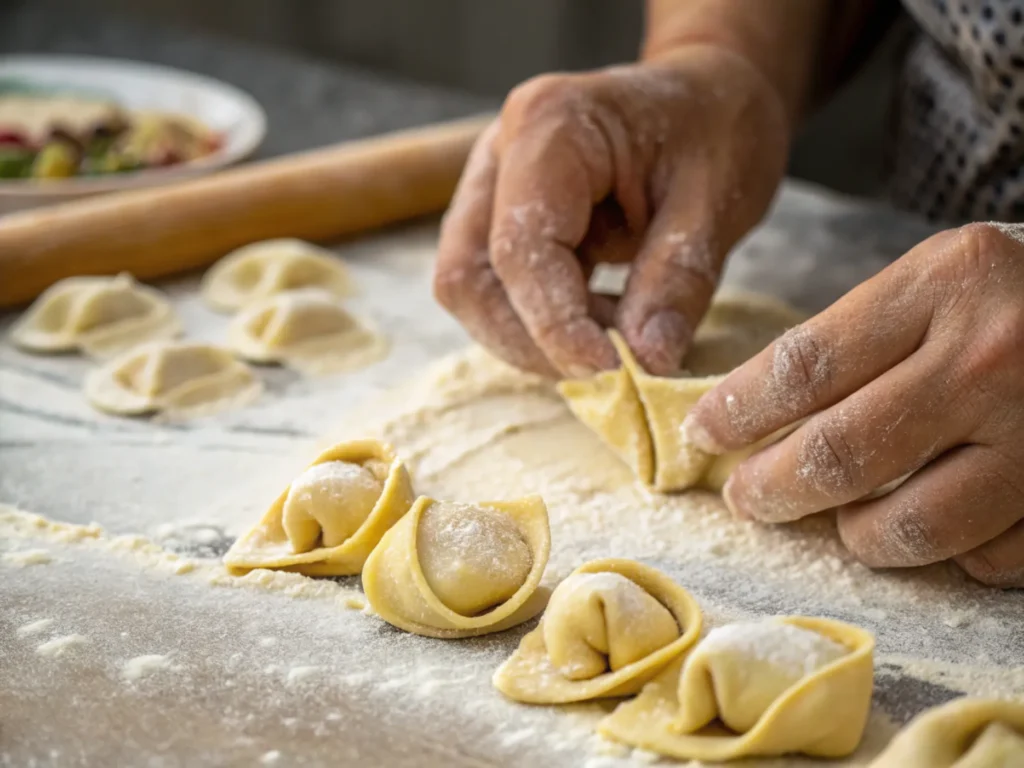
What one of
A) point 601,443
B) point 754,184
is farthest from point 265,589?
point 754,184

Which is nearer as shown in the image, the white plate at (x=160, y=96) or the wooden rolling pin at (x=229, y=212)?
the wooden rolling pin at (x=229, y=212)

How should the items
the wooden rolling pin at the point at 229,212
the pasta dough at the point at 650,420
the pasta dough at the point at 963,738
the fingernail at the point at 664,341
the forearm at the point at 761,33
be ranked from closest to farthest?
the pasta dough at the point at 963,738
the pasta dough at the point at 650,420
the fingernail at the point at 664,341
the forearm at the point at 761,33
the wooden rolling pin at the point at 229,212

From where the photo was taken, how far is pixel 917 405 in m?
1.28

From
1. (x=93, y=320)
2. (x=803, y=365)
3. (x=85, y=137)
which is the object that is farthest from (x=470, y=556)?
(x=85, y=137)

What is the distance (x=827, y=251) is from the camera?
250 cm

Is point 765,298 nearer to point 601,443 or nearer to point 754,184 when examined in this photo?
point 754,184

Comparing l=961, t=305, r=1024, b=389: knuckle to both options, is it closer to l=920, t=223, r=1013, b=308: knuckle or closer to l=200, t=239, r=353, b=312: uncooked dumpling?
l=920, t=223, r=1013, b=308: knuckle

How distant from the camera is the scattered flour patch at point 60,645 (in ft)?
4.30

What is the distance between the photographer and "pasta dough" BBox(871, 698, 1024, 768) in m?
1.07

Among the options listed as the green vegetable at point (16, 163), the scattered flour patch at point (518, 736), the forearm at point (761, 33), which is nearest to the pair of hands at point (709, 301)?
the forearm at point (761, 33)

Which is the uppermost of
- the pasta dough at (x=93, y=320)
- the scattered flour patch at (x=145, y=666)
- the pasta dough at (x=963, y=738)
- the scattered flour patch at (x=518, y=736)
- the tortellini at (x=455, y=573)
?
the pasta dough at (x=963, y=738)

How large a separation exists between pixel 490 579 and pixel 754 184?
0.90m

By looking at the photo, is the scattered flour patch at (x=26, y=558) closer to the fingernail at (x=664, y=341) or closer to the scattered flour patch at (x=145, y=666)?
the scattered flour patch at (x=145, y=666)

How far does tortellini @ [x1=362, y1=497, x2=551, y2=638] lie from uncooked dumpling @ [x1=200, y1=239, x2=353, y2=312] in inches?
43.0
